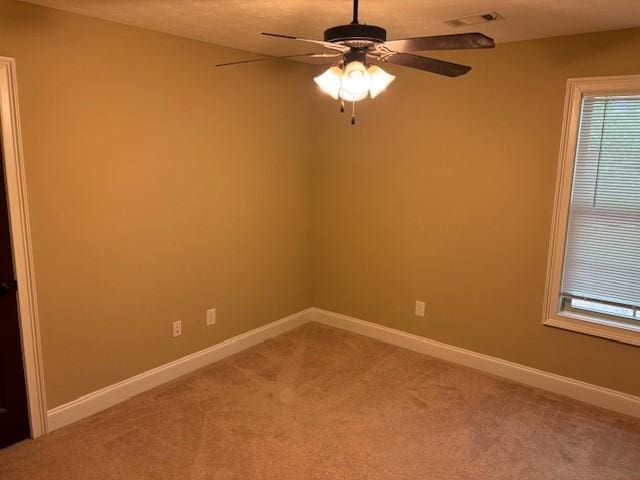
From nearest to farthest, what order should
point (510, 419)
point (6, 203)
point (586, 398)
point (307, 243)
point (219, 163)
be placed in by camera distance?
point (6, 203) → point (510, 419) → point (586, 398) → point (219, 163) → point (307, 243)

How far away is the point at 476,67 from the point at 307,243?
6.92 ft

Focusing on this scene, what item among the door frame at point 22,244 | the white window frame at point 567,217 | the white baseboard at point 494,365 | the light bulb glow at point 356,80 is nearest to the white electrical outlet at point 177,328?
Result: the door frame at point 22,244

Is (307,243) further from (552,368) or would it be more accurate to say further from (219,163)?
(552,368)

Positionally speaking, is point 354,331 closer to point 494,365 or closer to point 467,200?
point 494,365

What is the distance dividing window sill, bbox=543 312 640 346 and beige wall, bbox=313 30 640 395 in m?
0.07

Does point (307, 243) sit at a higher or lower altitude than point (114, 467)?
higher

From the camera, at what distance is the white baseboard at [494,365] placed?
10.5 feet

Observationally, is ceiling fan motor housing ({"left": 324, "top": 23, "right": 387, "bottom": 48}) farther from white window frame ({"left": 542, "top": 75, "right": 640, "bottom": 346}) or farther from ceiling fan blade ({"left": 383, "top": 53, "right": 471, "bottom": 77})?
white window frame ({"left": 542, "top": 75, "right": 640, "bottom": 346})

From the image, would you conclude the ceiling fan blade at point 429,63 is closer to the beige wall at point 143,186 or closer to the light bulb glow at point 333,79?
the light bulb glow at point 333,79

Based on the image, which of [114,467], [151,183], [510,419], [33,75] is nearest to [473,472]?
[510,419]

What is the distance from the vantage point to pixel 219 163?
12.0 ft

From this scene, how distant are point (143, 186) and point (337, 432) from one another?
1.99m

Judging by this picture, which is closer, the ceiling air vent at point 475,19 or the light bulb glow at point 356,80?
the light bulb glow at point 356,80

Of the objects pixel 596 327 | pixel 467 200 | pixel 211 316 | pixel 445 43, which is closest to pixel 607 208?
pixel 596 327
